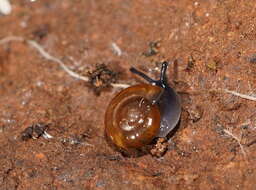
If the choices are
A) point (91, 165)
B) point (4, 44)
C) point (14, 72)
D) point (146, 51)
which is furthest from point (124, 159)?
point (4, 44)

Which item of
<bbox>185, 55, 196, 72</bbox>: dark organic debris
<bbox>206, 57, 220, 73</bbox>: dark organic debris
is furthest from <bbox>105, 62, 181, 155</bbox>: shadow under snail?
<bbox>206, 57, 220, 73</bbox>: dark organic debris

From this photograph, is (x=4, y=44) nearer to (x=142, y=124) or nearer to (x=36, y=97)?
(x=36, y=97)

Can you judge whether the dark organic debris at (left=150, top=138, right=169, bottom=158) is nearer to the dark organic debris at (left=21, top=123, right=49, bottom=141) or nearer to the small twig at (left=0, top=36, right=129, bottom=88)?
the small twig at (left=0, top=36, right=129, bottom=88)

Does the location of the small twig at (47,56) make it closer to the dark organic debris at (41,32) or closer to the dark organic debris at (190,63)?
the dark organic debris at (41,32)

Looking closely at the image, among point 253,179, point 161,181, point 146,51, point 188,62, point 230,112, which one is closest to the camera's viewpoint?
point 253,179

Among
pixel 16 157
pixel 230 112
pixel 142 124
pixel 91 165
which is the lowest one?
pixel 16 157

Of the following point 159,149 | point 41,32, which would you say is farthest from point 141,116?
point 41,32
